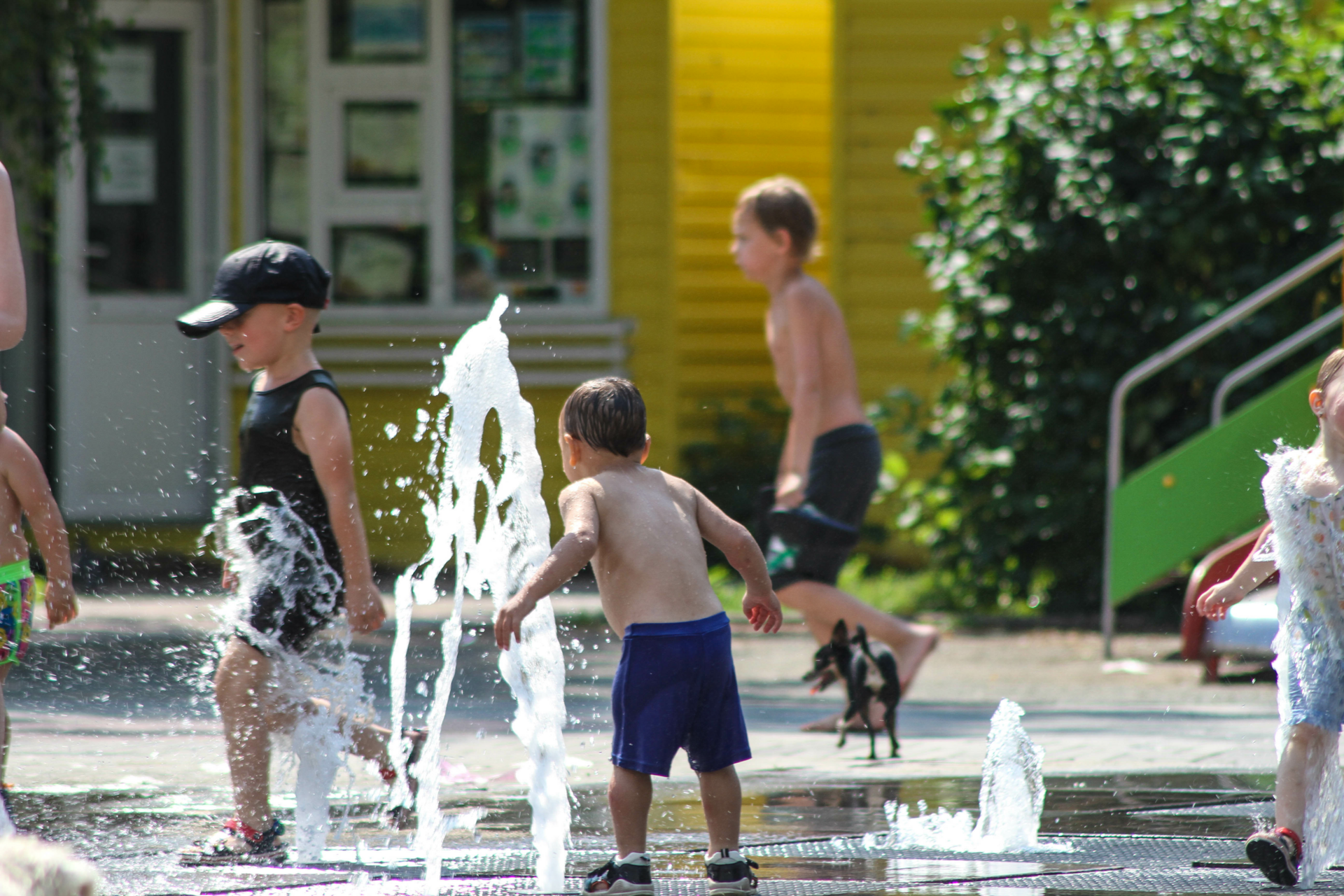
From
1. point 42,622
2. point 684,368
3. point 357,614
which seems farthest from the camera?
point 684,368

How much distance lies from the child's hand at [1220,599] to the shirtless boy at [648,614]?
1039mm

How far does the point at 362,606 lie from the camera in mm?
4430

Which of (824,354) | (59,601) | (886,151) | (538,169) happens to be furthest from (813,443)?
(886,151)

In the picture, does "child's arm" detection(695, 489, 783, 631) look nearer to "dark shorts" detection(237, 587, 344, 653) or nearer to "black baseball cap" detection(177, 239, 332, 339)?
"dark shorts" detection(237, 587, 344, 653)

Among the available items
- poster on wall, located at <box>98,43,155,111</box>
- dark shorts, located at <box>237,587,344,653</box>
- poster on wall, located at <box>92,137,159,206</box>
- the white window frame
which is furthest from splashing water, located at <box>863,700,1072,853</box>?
poster on wall, located at <box>98,43,155,111</box>

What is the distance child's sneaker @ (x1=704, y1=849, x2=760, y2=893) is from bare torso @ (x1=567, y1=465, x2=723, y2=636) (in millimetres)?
526

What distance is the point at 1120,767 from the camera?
584cm

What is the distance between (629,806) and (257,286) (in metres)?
1.64

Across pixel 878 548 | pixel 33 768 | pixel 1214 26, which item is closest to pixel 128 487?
pixel 878 548

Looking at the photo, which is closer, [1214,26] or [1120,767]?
[1120,767]

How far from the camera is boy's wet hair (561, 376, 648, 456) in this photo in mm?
Answer: 4141

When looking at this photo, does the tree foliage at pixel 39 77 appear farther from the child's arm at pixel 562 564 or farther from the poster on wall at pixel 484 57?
the child's arm at pixel 562 564

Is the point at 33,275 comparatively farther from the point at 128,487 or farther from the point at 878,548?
the point at 878,548

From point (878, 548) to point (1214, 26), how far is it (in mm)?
3998
